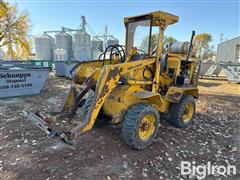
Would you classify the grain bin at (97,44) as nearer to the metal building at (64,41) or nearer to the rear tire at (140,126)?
the metal building at (64,41)

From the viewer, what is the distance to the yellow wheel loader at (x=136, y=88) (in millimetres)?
2863

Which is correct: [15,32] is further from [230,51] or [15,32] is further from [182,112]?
[230,51]

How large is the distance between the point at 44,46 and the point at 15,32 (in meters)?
3.45

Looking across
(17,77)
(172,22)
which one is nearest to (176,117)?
(172,22)

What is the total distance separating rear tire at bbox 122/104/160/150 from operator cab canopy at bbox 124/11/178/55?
1.28 m

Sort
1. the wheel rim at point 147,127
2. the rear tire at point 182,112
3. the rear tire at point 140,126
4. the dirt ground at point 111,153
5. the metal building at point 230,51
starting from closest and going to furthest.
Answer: the dirt ground at point 111,153 → the rear tire at point 140,126 → the wheel rim at point 147,127 → the rear tire at point 182,112 → the metal building at point 230,51

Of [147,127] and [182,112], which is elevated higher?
[182,112]

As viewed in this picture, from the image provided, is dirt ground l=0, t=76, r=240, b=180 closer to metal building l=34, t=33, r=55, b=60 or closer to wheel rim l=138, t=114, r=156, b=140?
wheel rim l=138, t=114, r=156, b=140

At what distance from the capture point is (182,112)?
4.10m

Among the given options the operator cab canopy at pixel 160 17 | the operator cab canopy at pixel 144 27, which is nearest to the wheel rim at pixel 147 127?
the operator cab canopy at pixel 144 27

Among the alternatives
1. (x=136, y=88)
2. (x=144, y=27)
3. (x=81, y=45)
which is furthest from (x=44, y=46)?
(x=136, y=88)

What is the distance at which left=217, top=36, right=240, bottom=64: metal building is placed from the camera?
22.6 meters

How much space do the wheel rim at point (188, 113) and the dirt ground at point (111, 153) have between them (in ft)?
0.70

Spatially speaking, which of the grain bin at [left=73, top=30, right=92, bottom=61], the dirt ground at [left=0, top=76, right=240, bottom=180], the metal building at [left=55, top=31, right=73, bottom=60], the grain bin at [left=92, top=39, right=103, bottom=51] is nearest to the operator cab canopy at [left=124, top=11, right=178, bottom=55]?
the dirt ground at [left=0, top=76, right=240, bottom=180]
